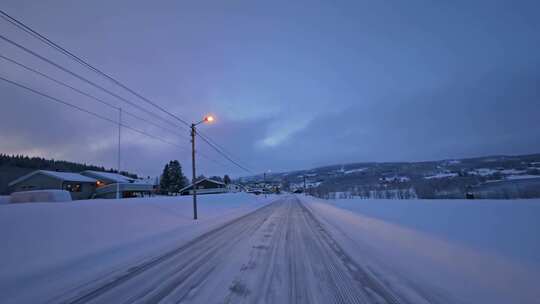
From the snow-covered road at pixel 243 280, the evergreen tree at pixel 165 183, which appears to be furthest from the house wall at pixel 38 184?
the snow-covered road at pixel 243 280

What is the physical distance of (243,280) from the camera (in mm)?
4637

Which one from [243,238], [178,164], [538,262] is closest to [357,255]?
[538,262]

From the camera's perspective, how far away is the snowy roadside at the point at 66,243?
4859mm

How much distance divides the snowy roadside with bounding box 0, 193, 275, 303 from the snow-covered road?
887 millimetres

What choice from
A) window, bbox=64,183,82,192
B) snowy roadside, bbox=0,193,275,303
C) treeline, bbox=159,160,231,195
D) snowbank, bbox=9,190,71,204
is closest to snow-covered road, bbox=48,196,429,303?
snowy roadside, bbox=0,193,275,303

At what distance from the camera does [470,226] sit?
8.27 m

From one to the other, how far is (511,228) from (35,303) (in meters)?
12.8

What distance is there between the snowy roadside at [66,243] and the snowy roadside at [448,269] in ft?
22.8

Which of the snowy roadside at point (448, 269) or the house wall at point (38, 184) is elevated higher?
the house wall at point (38, 184)

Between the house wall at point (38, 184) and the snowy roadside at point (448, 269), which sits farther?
the house wall at point (38, 184)

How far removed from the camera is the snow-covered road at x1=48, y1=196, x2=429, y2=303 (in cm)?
390

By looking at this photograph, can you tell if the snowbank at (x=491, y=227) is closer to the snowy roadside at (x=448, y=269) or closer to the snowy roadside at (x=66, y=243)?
the snowy roadside at (x=448, y=269)

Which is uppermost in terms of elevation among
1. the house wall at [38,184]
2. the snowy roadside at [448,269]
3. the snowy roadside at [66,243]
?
the house wall at [38,184]

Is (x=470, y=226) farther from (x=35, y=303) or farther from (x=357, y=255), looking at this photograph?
(x=35, y=303)
